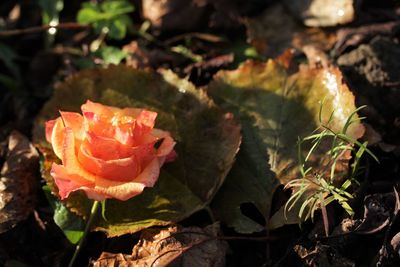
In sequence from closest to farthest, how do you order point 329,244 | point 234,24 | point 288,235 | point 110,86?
point 329,244, point 288,235, point 110,86, point 234,24

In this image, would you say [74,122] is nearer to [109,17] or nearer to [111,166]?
[111,166]

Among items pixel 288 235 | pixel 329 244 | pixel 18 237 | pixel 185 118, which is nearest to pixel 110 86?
pixel 185 118

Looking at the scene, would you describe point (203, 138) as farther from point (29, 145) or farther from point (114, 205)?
point (29, 145)

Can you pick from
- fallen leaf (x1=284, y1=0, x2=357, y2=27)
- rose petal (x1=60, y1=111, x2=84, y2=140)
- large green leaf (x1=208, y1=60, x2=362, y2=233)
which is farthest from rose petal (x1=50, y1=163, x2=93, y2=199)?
fallen leaf (x1=284, y1=0, x2=357, y2=27)

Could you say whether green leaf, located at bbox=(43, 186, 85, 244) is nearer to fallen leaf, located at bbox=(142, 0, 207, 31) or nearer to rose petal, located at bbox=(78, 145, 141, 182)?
rose petal, located at bbox=(78, 145, 141, 182)

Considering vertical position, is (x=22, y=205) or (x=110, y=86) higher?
(x=110, y=86)

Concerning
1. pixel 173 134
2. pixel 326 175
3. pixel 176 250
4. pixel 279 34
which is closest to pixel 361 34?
pixel 279 34

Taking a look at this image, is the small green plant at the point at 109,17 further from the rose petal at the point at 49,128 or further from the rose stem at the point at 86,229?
the rose stem at the point at 86,229
